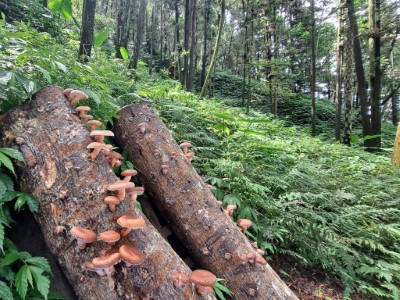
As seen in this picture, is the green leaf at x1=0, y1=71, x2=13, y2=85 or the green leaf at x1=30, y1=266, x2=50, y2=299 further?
the green leaf at x1=0, y1=71, x2=13, y2=85

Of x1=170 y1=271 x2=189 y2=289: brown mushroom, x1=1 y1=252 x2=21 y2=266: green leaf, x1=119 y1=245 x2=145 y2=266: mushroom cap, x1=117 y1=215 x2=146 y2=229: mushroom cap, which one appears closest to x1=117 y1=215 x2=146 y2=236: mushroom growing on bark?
x1=117 y1=215 x2=146 y2=229: mushroom cap

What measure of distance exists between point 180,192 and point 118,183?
0.95 m

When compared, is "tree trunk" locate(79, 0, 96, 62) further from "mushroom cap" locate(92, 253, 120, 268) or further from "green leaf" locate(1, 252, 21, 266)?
"mushroom cap" locate(92, 253, 120, 268)

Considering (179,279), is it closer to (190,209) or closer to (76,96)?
(190,209)

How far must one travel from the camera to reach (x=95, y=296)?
1.88 m

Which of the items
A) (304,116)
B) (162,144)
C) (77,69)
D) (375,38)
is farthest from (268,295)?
(304,116)

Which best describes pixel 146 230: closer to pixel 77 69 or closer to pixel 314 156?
pixel 77 69

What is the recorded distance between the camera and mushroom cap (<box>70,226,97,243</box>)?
1846 millimetres

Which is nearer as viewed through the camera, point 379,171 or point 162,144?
point 162,144

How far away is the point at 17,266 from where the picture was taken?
2.10m

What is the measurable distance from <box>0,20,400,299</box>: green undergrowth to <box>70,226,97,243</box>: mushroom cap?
1301mm

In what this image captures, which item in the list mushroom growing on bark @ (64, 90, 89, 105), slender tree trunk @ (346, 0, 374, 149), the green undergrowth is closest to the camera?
mushroom growing on bark @ (64, 90, 89, 105)

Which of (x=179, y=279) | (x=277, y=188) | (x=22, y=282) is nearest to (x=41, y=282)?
(x=22, y=282)

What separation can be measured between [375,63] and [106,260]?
11.9m
